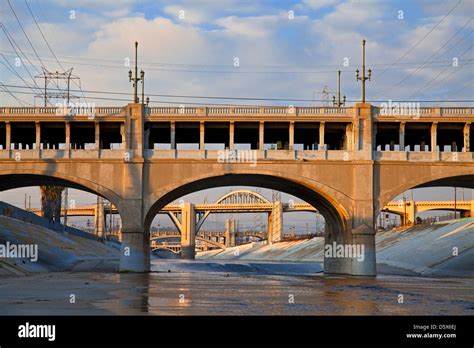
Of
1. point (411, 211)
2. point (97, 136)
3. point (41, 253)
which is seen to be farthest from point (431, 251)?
point (411, 211)

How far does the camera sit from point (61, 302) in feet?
106

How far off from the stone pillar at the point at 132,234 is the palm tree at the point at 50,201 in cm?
8082

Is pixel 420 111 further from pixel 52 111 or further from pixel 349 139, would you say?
pixel 52 111

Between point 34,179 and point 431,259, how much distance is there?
43721 mm

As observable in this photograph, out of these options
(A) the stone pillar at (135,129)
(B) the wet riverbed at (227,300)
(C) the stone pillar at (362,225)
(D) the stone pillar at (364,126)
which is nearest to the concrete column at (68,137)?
(A) the stone pillar at (135,129)

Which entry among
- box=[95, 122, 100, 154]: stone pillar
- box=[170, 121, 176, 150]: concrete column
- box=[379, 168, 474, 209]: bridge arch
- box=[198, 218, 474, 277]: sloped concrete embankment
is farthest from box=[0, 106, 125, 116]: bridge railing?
box=[198, 218, 474, 277]: sloped concrete embankment

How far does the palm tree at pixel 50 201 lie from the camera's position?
144 m

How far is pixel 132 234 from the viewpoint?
65.4m

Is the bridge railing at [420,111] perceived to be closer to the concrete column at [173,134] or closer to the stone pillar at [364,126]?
the stone pillar at [364,126]

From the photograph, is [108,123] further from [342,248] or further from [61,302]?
[61,302]

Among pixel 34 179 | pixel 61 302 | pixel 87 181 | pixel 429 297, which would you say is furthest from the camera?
pixel 34 179

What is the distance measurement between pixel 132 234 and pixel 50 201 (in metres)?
86.9
